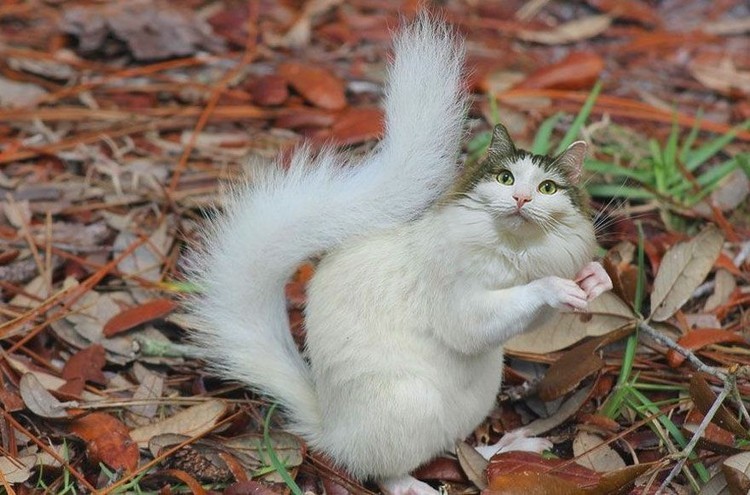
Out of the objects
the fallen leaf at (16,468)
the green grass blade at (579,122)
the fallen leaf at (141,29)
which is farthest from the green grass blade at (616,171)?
the fallen leaf at (16,468)

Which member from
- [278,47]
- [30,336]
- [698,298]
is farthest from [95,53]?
[698,298]

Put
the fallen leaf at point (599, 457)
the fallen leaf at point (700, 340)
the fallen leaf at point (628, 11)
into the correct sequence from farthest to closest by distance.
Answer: the fallen leaf at point (628, 11), the fallen leaf at point (700, 340), the fallen leaf at point (599, 457)

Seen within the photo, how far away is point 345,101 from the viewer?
4668 mm

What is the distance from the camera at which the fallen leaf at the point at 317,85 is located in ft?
15.1

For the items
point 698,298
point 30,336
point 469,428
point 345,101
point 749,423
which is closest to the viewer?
point 749,423

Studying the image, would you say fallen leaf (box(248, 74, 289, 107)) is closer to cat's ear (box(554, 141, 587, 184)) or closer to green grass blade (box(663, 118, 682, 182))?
green grass blade (box(663, 118, 682, 182))

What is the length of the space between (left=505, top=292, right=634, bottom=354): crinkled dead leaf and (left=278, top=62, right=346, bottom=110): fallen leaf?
1730 millimetres

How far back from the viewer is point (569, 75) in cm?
476

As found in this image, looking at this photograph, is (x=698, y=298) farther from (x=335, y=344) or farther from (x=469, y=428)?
(x=335, y=344)

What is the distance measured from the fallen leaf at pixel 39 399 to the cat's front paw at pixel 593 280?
5.50 ft

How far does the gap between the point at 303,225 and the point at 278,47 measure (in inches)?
101

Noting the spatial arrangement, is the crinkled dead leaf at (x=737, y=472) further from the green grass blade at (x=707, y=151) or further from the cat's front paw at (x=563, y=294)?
the green grass blade at (x=707, y=151)

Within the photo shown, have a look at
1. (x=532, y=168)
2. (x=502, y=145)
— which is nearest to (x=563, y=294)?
(x=532, y=168)

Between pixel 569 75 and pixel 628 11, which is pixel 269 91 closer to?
pixel 569 75
